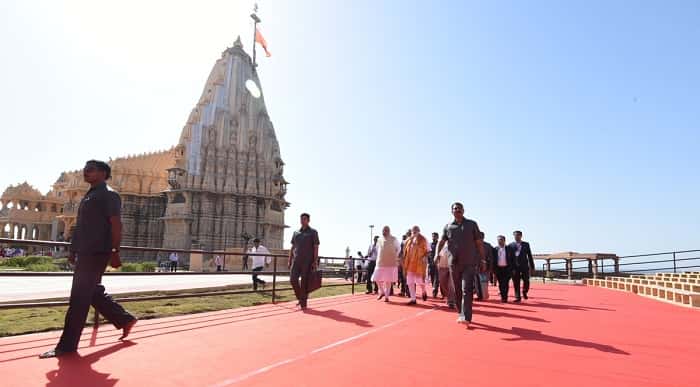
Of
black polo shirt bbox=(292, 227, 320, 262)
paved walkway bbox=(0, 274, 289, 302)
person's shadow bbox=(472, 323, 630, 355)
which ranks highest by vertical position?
black polo shirt bbox=(292, 227, 320, 262)

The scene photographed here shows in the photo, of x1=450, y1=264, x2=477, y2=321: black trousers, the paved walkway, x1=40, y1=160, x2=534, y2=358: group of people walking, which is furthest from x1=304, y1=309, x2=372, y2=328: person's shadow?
the paved walkway

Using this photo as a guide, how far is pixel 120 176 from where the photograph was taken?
59281mm

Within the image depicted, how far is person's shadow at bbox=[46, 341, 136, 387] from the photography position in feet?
10.5

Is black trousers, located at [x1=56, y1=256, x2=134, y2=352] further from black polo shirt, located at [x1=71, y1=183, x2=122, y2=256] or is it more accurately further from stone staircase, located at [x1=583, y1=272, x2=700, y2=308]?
stone staircase, located at [x1=583, y1=272, x2=700, y2=308]

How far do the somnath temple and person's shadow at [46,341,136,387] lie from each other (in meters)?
49.0

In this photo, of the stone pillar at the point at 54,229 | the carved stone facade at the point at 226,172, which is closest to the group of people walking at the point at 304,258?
the carved stone facade at the point at 226,172

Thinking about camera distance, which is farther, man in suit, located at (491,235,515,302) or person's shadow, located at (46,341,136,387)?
man in suit, located at (491,235,515,302)

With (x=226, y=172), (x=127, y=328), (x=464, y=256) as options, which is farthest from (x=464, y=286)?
(x=226, y=172)

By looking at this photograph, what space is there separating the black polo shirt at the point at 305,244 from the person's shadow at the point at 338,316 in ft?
3.72

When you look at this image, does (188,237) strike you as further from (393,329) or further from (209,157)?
(393,329)

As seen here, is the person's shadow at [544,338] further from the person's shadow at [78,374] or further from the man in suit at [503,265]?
the man in suit at [503,265]

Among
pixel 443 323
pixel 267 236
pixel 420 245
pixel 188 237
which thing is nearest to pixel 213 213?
pixel 188 237

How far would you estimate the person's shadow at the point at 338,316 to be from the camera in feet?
20.6

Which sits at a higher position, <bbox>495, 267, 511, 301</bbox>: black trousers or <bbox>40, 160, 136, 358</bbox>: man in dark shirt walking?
<bbox>40, 160, 136, 358</bbox>: man in dark shirt walking
